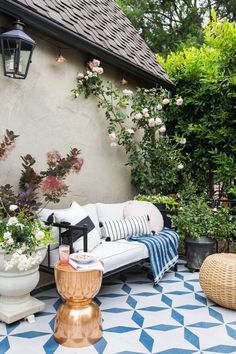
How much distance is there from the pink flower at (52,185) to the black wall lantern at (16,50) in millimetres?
1057

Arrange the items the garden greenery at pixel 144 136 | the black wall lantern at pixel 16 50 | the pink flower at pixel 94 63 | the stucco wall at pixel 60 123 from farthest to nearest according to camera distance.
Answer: the garden greenery at pixel 144 136 < the pink flower at pixel 94 63 < the stucco wall at pixel 60 123 < the black wall lantern at pixel 16 50

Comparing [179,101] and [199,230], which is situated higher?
[179,101]

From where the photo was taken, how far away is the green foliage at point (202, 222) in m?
4.60

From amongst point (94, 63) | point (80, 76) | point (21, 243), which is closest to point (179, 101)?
point (94, 63)

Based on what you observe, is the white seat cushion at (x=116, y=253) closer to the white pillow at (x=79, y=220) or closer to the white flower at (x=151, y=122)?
the white pillow at (x=79, y=220)

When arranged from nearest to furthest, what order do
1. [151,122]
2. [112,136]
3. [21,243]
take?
[21,243], [112,136], [151,122]

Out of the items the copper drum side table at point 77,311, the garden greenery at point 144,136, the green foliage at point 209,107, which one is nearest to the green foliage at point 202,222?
the garden greenery at point 144,136

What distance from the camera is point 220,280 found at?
11.1 feet

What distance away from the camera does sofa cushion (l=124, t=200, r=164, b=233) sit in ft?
14.9

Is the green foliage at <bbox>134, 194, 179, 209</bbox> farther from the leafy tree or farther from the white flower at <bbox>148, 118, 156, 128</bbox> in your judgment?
the leafy tree

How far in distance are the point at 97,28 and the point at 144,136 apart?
1.81 metres

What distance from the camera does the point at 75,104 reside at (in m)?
4.43

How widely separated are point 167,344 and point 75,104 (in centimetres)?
298

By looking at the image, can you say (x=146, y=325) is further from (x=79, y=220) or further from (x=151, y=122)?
(x=151, y=122)
